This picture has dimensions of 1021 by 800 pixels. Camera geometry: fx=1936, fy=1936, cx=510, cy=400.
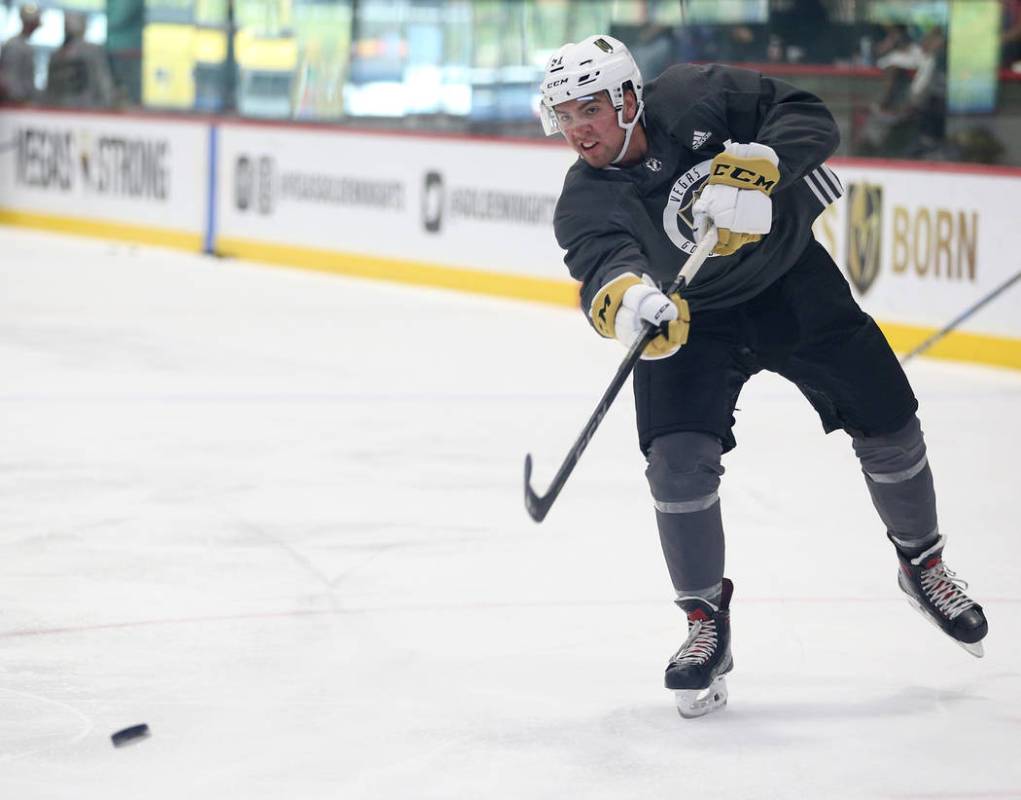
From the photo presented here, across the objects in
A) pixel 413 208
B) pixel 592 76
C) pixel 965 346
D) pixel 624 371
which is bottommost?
pixel 413 208

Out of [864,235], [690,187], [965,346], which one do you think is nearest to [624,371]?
[690,187]

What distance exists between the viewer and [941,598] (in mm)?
3744

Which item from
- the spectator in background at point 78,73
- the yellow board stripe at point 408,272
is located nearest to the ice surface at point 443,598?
the yellow board stripe at point 408,272

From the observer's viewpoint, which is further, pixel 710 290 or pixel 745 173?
pixel 710 290

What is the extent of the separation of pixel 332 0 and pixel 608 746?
9796mm

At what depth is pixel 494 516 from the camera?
17.1 feet

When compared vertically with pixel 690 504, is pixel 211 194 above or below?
below

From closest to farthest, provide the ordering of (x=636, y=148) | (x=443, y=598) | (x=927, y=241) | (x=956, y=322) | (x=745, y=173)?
(x=745, y=173) → (x=636, y=148) → (x=443, y=598) → (x=956, y=322) → (x=927, y=241)

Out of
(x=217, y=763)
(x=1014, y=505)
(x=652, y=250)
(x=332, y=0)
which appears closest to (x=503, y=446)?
(x=1014, y=505)

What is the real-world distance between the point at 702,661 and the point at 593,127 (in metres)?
0.97

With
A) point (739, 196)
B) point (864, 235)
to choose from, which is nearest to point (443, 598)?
point (739, 196)

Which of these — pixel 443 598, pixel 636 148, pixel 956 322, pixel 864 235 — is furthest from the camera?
pixel 864 235

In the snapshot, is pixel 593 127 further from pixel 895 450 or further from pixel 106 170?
pixel 106 170

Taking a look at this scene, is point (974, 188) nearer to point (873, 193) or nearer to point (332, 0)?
point (873, 193)
